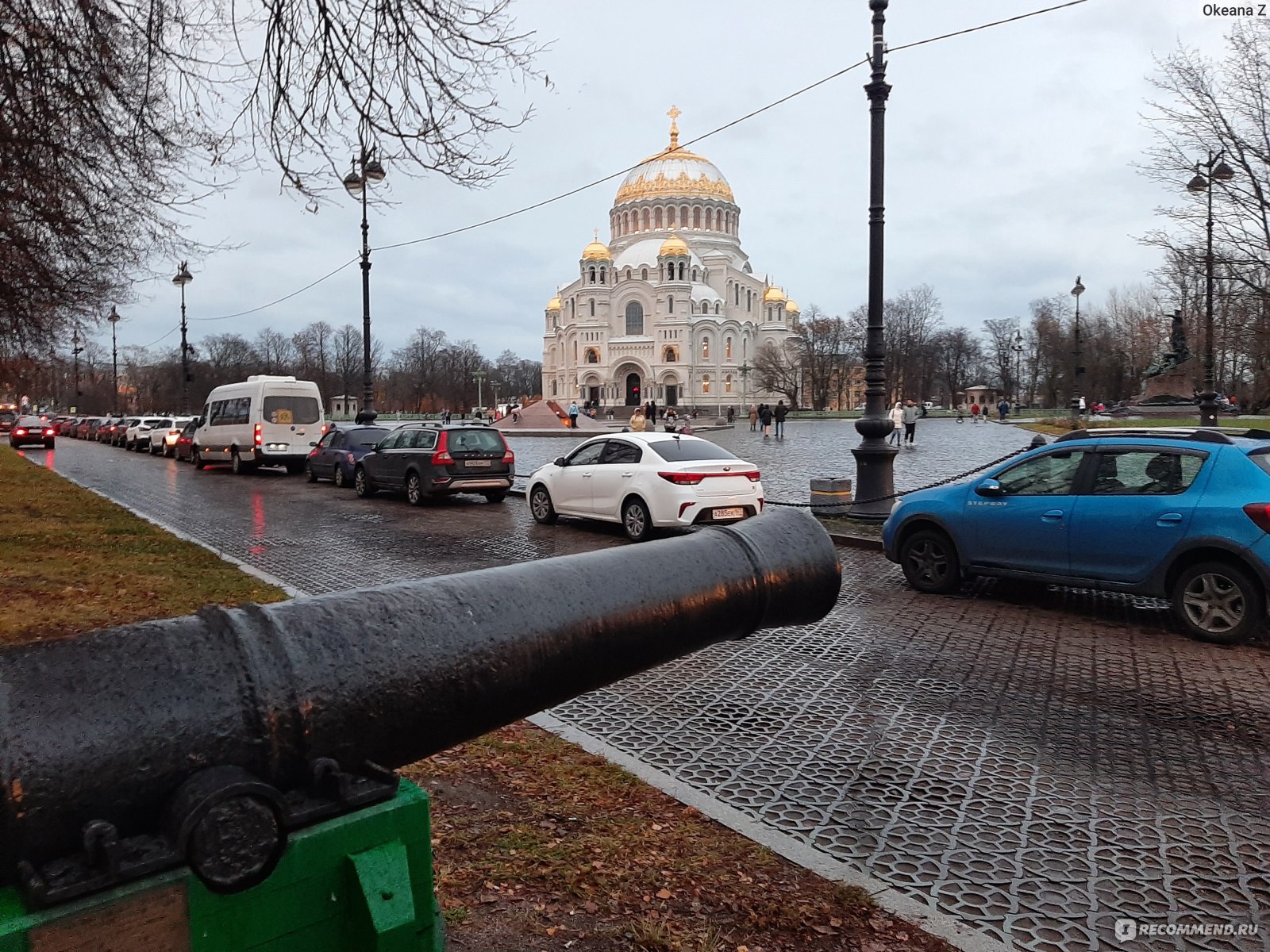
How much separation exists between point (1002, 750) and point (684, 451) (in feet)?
27.2

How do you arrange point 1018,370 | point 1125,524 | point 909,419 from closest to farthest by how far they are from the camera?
point 1125,524, point 909,419, point 1018,370

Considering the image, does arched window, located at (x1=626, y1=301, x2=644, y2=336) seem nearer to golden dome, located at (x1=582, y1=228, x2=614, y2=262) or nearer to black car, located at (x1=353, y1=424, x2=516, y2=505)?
golden dome, located at (x1=582, y1=228, x2=614, y2=262)

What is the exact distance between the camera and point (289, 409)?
26.1 metres

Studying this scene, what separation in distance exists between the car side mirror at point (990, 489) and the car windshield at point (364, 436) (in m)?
16.0

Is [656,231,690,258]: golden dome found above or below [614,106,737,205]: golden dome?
below

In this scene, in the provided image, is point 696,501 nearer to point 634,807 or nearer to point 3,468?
point 634,807

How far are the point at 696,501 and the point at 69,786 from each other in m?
10.8

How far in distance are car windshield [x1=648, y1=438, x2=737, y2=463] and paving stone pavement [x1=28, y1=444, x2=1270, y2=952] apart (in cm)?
401

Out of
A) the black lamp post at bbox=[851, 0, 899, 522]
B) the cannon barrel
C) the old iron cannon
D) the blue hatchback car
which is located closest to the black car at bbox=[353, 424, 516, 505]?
the black lamp post at bbox=[851, 0, 899, 522]

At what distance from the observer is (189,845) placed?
1556 mm

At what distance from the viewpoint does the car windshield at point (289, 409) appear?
85.0ft

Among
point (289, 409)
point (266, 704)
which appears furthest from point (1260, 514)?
point (289, 409)

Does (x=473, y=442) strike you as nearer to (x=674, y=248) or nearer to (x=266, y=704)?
(x=266, y=704)

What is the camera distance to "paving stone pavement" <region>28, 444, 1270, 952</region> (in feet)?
11.2
